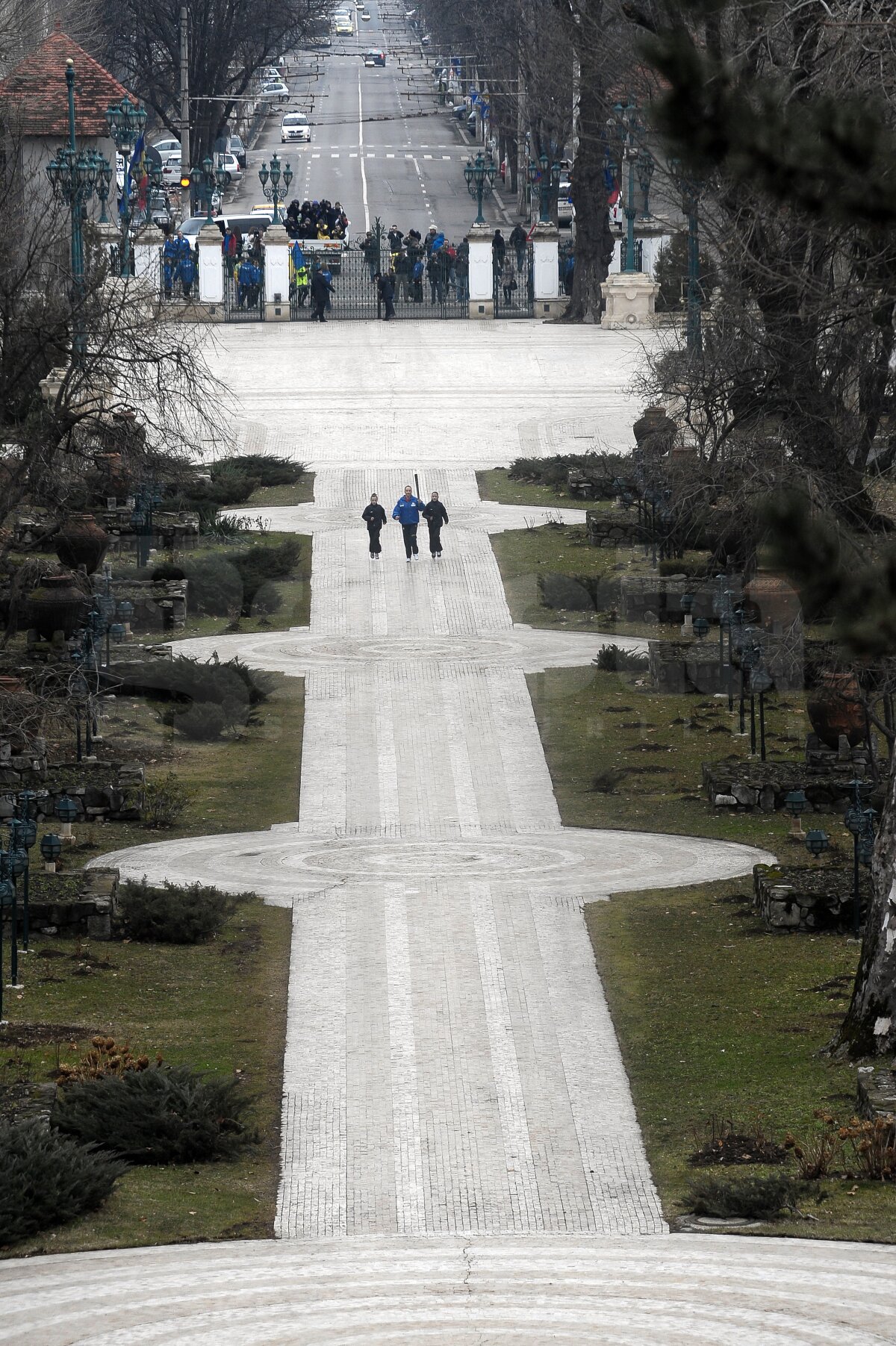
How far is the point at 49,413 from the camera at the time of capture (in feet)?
82.5

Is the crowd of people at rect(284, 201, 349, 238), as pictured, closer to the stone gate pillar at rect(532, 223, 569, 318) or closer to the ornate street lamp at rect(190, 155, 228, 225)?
the ornate street lamp at rect(190, 155, 228, 225)

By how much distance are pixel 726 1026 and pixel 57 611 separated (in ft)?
46.9

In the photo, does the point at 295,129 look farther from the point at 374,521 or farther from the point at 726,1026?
the point at 726,1026

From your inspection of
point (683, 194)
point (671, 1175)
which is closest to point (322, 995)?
point (671, 1175)

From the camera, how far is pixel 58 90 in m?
56.0

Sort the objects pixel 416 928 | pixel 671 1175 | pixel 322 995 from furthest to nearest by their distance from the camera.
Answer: pixel 416 928 < pixel 322 995 < pixel 671 1175

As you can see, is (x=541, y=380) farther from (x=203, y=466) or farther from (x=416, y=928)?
(x=416, y=928)

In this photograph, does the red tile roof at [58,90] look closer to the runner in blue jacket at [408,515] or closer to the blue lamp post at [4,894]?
the runner in blue jacket at [408,515]

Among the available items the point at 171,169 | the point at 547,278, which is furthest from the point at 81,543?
the point at 171,169

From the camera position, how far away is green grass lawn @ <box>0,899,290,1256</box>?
12.5 m

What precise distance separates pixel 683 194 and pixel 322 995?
16405 millimetres

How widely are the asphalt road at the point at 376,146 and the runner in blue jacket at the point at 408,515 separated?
39.8m

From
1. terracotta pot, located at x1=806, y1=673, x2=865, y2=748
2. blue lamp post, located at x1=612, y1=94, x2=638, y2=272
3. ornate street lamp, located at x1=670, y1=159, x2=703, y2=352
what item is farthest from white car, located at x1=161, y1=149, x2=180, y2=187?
terracotta pot, located at x1=806, y1=673, x2=865, y2=748

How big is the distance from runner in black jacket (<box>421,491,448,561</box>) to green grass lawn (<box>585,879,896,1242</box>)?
1526 cm
